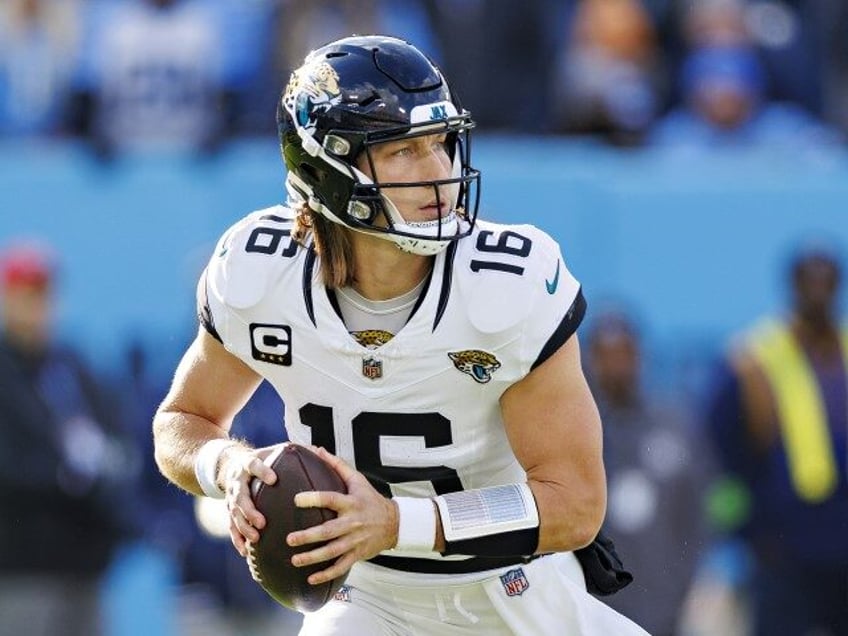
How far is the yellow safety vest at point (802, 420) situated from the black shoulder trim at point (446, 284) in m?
4.06

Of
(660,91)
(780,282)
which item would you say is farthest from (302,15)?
(780,282)

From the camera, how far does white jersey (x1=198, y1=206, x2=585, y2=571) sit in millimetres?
4684

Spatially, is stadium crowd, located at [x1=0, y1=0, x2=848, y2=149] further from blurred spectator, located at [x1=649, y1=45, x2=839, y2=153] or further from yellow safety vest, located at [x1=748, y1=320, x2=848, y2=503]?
yellow safety vest, located at [x1=748, y1=320, x2=848, y2=503]

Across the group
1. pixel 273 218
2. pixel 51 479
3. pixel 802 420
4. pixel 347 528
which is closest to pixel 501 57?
pixel 802 420

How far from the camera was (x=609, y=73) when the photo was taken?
34.2 ft

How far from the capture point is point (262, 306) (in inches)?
191

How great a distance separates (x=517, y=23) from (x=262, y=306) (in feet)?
19.7

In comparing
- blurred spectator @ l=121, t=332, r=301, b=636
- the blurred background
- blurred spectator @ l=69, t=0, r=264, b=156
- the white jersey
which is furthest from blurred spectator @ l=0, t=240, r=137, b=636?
the white jersey

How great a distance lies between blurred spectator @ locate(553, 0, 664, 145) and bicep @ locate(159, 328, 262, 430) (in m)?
5.04

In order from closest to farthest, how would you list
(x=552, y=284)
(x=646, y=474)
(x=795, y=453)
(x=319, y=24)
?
(x=552, y=284), (x=646, y=474), (x=795, y=453), (x=319, y=24)

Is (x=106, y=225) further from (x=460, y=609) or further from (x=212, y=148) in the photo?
(x=460, y=609)

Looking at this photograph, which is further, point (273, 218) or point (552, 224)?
point (552, 224)

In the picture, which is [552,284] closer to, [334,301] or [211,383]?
[334,301]

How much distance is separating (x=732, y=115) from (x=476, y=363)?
224 inches
